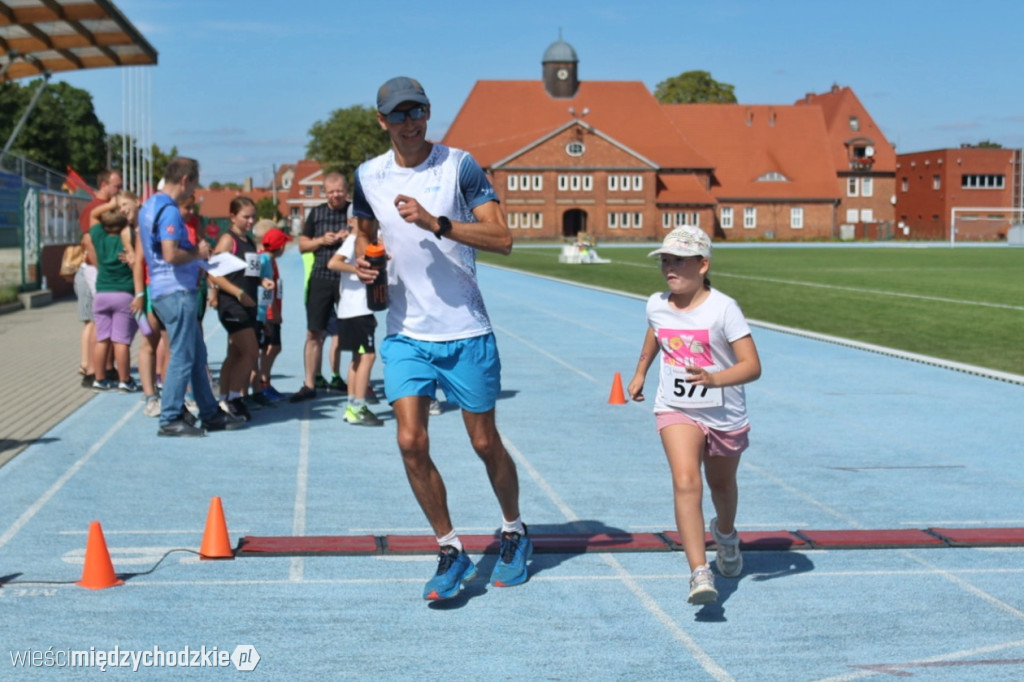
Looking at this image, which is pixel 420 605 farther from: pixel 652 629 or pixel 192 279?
pixel 192 279

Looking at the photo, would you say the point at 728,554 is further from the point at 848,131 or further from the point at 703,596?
the point at 848,131

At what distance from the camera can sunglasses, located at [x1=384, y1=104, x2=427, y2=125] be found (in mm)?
5523

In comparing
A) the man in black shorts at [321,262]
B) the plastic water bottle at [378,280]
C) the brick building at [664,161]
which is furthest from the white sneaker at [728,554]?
the brick building at [664,161]

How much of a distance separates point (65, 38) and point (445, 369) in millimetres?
24945

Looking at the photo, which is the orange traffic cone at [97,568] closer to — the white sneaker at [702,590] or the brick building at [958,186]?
the white sneaker at [702,590]

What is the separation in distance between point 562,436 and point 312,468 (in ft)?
7.21

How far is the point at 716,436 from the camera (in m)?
5.68

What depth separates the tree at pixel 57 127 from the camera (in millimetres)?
84500

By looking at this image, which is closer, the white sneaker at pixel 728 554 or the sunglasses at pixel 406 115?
the sunglasses at pixel 406 115

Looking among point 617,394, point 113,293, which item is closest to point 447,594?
point 617,394

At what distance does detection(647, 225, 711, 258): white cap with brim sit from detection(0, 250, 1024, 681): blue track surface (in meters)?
1.44

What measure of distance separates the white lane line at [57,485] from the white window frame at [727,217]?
9814cm

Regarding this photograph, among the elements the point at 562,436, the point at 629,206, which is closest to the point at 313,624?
the point at 562,436

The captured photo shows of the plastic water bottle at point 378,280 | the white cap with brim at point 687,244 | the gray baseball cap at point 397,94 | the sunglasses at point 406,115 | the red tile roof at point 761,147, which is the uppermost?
the red tile roof at point 761,147
